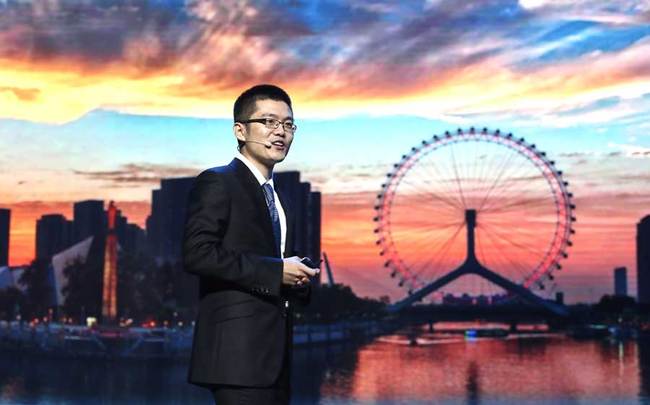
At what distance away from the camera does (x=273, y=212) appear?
2451 mm

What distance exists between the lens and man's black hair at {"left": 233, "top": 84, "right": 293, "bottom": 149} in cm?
246

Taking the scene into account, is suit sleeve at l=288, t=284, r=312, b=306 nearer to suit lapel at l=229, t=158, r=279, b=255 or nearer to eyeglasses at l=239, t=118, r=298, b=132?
suit lapel at l=229, t=158, r=279, b=255

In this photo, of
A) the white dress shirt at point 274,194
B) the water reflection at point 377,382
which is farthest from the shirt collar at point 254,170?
the water reflection at point 377,382

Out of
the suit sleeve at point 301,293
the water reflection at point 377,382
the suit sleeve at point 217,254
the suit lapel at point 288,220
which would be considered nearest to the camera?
the suit sleeve at point 217,254

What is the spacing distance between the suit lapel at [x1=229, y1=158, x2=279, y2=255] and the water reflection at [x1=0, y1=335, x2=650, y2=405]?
85.0 feet

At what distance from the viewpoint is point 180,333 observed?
1903 inches

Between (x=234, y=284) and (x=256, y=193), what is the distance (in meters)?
0.24

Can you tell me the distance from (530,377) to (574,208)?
9569 millimetres

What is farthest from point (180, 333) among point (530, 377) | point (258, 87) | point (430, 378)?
point (258, 87)

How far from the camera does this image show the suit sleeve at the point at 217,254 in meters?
2.26

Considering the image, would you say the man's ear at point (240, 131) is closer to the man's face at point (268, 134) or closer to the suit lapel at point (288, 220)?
the man's face at point (268, 134)

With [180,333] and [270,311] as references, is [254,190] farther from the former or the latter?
[180,333]

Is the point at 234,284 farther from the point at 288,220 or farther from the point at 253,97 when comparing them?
the point at 253,97

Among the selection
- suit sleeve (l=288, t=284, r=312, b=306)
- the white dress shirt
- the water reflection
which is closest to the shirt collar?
the white dress shirt
